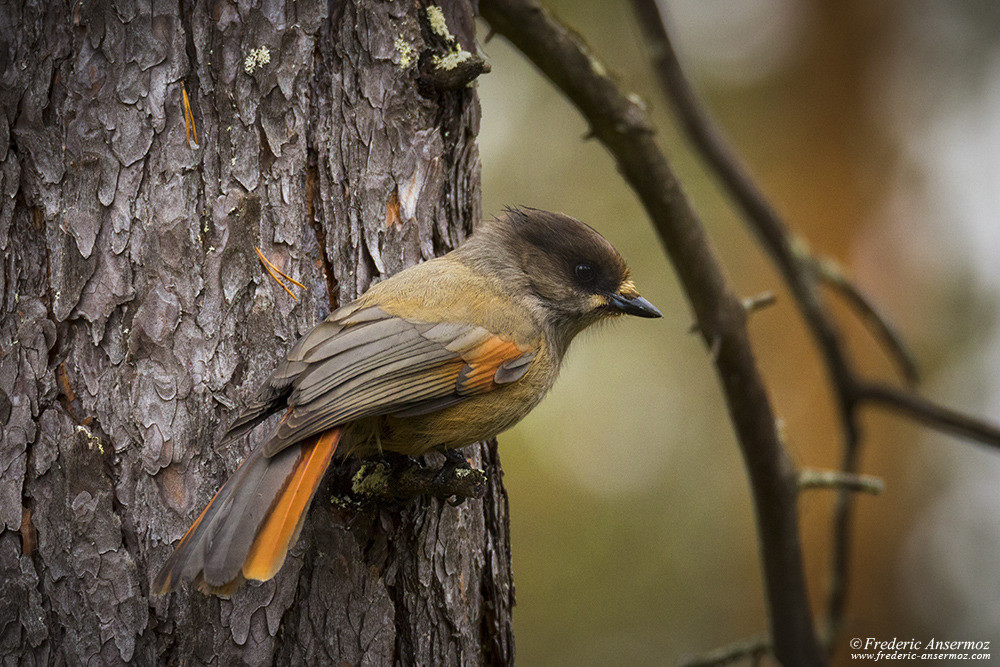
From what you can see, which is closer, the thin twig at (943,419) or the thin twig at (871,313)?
the thin twig at (943,419)

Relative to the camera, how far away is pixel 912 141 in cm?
627

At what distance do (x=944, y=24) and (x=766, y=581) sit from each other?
17.0ft

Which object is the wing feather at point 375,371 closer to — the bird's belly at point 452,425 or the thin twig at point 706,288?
the bird's belly at point 452,425

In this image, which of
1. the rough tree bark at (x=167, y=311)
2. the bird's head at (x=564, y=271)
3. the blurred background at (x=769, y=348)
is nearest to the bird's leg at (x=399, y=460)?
the rough tree bark at (x=167, y=311)

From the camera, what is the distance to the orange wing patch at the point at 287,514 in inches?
74.1

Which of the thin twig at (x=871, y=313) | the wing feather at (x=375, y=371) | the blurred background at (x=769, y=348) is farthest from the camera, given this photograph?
the blurred background at (x=769, y=348)

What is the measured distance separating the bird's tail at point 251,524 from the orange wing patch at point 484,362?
0.44 metres

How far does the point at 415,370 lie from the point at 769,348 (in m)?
5.00

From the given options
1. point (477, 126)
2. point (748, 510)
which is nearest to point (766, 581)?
point (477, 126)

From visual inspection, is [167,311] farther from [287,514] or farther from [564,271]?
[564,271]

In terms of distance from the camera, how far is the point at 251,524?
1.92 meters

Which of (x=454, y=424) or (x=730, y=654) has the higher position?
(x=454, y=424)

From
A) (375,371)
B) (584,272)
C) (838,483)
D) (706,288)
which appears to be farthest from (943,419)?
(375,371)

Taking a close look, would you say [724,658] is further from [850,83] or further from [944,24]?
[944,24]
